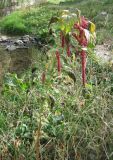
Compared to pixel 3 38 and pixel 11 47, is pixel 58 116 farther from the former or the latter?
pixel 3 38

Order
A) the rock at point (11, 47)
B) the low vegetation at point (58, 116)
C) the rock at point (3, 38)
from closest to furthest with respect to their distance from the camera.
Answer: the low vegetation at point (58, 116) < the rock at point (11, 47) < the rock at point (3, 38)

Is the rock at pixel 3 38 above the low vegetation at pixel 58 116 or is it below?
below

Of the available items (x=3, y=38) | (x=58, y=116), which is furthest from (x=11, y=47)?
(x=58, y=116)

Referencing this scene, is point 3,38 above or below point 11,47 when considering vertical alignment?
below

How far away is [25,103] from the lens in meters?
4.54

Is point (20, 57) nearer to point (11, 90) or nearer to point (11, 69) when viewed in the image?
point (11, 69)

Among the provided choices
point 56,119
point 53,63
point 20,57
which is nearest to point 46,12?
point 20,57

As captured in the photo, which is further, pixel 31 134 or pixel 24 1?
pixel 24 1

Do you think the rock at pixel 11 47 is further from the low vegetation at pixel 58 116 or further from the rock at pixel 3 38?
the low vegetation at pixel 58 116

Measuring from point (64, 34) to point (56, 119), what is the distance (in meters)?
0.82

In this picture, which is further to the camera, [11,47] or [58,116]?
[11,47]

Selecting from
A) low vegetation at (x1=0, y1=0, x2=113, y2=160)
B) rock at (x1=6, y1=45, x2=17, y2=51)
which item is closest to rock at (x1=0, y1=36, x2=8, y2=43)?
rock at (x1=6, y1=45, x2=17, y2=51)

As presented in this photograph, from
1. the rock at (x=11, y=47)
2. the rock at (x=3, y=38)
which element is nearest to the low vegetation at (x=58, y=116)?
the rock at (x=11, y=47)

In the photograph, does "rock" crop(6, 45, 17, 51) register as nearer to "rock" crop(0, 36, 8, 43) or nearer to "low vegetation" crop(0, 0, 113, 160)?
"rock" crop(0, 36, 8, 43)
